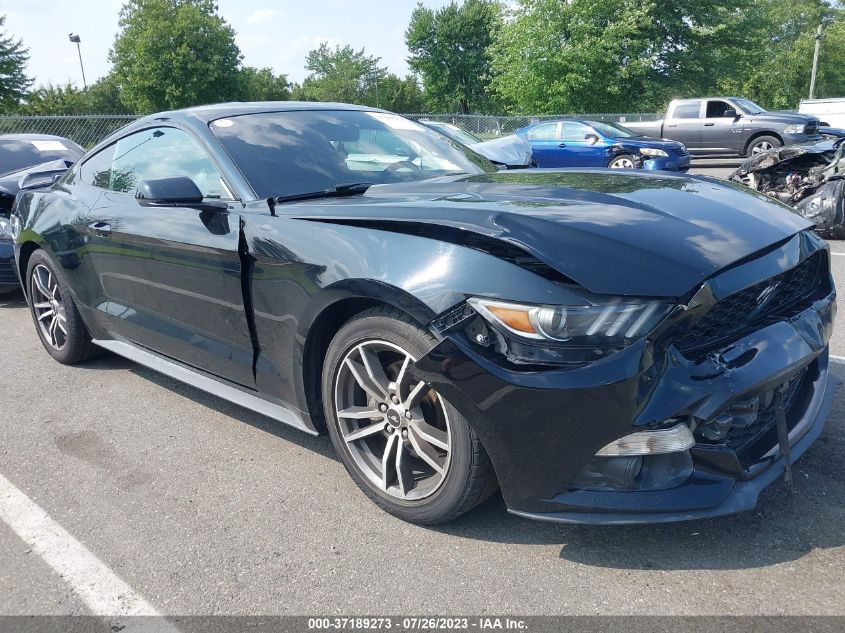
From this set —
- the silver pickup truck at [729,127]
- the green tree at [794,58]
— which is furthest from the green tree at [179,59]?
the silver pickup truck at [729,127]

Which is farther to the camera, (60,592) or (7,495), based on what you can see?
(7,495)

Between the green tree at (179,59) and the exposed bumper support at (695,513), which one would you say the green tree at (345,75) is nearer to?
the green tree at (179,59)

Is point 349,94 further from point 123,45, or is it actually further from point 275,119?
point 275,119

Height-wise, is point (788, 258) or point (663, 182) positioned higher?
point (663, 182)

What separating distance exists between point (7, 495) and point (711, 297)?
296 cm

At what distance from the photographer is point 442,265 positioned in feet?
7.56

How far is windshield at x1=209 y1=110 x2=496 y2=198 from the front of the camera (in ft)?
10.5

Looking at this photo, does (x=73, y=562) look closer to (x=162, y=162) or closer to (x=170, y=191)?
(x=170, y=191)

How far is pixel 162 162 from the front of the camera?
373cm

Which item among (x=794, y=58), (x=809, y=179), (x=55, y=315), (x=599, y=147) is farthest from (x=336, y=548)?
(x=794, y=58)

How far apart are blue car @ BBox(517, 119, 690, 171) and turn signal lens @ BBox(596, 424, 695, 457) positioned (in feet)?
43.9

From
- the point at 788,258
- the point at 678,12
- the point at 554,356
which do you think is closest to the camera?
the point at 554,356

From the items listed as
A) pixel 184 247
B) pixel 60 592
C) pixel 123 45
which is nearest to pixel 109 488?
pixel 60 592

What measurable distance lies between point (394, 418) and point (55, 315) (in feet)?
10.5
